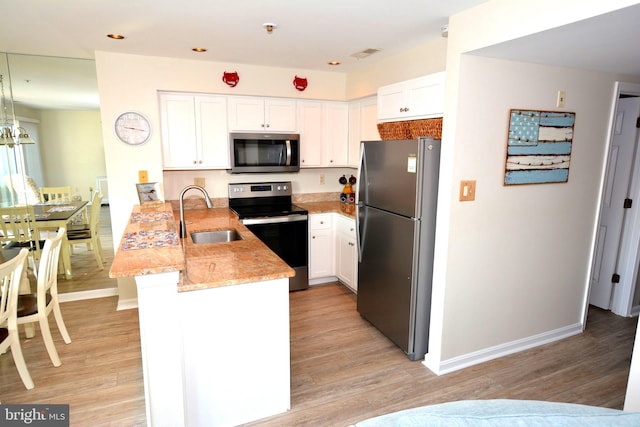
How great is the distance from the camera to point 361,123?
13.4ft

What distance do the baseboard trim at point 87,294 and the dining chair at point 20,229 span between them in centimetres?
39

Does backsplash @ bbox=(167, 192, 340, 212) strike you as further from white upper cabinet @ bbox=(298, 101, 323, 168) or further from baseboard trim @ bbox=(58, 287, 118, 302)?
baseboard trim @ bbox=(58, 287, 118, 302)

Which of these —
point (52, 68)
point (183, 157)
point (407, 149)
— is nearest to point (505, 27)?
point (407, 149)

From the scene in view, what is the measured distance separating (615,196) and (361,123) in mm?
2554

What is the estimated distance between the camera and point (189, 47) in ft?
10.2

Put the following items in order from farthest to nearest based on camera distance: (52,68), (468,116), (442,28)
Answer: (52,68), (442,28), (468,116)

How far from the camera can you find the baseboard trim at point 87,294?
3.84 m

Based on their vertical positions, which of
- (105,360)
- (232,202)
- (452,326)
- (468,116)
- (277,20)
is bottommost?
(105,360)

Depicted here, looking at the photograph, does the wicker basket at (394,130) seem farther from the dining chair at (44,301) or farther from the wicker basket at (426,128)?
the dining chair at (44,301)

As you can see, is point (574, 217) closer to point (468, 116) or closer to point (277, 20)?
point (468, 116)

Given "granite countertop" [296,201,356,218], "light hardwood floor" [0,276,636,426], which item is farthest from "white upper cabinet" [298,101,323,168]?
"light hardwood floor" [0,276,636,426]

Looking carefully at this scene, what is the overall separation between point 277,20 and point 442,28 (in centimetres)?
113

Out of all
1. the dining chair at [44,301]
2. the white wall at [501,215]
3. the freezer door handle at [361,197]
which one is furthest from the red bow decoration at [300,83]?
the dining chair at [44,301]

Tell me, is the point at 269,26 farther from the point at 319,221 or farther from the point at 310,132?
the point at 319,221
